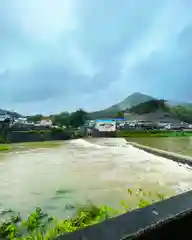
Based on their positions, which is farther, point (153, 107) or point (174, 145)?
point (153, 107)

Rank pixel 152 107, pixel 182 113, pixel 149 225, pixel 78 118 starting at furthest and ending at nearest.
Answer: pixel 152 107 → pixel 182 113 → pixel 78 118 → pixel 149 225

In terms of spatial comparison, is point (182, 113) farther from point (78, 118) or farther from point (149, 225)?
point (149, 225)

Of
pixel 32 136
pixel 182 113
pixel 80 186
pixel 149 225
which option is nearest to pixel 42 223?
pixel 80 186

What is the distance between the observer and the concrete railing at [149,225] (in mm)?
951

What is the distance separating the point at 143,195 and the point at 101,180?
1.90 m

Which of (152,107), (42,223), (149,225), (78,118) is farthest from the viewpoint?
(152,107)

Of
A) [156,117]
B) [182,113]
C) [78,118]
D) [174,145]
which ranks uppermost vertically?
[182,113]

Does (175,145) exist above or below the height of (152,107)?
below

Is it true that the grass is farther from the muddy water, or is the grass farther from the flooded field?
the flooded field

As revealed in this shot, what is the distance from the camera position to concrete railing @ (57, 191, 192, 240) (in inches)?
37.4

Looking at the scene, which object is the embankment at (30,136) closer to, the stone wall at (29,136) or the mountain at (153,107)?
the stone wall at (29,136)

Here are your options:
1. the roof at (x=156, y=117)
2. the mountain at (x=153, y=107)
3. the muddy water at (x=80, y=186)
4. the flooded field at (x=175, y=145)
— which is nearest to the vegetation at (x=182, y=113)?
the mountain at (x=153, y=107)

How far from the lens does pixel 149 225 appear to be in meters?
1.05

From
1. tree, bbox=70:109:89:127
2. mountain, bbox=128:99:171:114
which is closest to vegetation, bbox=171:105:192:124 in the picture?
mountain, bbox=128:99:171:114
